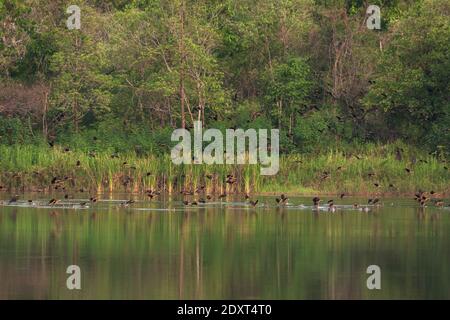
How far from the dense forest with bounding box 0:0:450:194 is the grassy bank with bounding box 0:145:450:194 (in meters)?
3.93

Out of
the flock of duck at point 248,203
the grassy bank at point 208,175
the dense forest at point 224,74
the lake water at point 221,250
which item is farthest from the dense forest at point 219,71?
the lake water at point 221,250

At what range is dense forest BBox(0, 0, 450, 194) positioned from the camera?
47500mm

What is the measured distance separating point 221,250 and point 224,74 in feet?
97.2

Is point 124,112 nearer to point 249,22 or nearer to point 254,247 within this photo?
point 249,22

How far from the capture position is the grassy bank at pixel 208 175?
40.8m

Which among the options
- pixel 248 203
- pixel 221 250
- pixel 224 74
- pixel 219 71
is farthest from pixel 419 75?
pixel 221 250

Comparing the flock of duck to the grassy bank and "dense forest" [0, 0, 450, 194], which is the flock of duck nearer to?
the grassy bank

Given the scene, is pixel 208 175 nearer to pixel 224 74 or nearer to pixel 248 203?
pixel 248 203

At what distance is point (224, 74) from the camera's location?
177 feet

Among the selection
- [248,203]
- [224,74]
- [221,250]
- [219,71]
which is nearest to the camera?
[221,250]

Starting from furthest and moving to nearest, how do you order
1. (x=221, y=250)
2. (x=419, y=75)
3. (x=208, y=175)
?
1. (x=419, y=75)
2. (x=208, y=175)
3. (x=221, y=250)

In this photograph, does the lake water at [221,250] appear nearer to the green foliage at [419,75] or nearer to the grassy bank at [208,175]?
the grassy bank at [208,175]

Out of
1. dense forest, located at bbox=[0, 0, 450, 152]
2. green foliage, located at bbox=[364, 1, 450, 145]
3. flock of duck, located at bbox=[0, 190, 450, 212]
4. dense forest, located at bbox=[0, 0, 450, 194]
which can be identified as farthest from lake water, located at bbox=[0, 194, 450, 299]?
dense forest, located at bbox=[0, 0, 450, 152]

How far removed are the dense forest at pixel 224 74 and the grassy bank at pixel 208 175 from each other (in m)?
3.93
